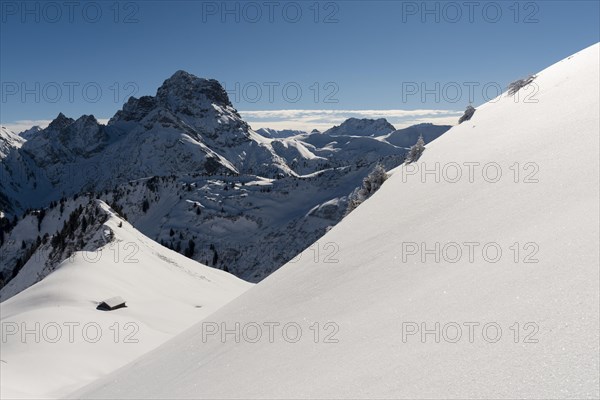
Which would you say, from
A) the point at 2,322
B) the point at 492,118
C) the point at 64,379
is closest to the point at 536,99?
the point at 492,118

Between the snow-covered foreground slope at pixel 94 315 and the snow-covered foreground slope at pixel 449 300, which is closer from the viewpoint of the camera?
the snow-covered foreground slope at pixel 449 300

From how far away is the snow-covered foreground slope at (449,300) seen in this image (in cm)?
342

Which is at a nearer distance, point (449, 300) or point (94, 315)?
point (449, 300)

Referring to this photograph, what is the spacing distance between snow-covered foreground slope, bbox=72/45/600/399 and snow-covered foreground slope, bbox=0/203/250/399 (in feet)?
36.2

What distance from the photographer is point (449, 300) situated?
4.80 m

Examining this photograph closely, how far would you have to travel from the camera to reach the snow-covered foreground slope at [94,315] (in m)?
18.2

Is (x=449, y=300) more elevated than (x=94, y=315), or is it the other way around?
(x=449, y=300)

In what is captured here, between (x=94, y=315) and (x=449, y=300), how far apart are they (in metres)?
26.9

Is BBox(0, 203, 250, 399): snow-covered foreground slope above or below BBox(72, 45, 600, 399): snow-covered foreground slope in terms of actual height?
below

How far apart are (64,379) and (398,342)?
59.4ft

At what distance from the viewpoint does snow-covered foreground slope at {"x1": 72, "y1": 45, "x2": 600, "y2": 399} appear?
3.42 m

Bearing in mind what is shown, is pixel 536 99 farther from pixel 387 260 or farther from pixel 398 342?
pixel 398 342

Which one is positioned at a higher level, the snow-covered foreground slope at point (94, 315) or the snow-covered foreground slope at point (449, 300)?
the snow-covered foreground slope at point (449, 300)

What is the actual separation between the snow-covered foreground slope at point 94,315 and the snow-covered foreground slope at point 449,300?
36.2 ft
